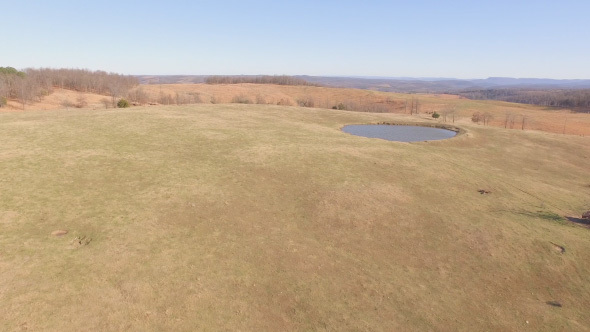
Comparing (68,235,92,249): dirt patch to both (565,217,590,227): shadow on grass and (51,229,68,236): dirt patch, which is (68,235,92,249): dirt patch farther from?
(565,217,590,227): shadow on grass

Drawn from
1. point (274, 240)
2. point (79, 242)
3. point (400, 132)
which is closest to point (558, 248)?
point (274, 240)

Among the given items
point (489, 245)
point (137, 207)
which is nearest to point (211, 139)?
point (137, 207)

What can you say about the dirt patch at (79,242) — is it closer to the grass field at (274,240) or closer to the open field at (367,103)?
the grass field at (274,240)

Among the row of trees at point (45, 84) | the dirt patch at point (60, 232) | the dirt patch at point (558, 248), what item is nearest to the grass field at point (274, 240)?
the dirt patch at point (558, 248)

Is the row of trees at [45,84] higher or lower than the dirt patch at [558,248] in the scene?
higher

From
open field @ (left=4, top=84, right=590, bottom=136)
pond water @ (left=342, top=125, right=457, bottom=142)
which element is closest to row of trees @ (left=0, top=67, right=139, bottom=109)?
open field @ (left=4, top=84, right=590, bottom=136)

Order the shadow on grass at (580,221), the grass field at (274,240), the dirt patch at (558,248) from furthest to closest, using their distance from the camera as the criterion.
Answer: the shadow on grass at (580,221)
the dirt patch at (558,248)
the grass field at (274,240)

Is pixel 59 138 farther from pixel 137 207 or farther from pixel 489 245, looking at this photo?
pixel 489 245
